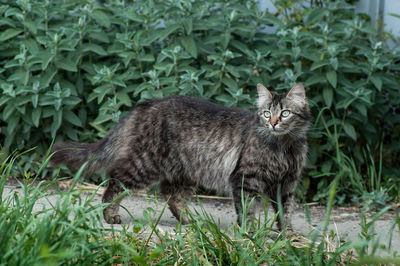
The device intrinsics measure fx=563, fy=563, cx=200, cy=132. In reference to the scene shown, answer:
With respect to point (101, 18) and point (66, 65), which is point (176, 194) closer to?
point (66, 65)

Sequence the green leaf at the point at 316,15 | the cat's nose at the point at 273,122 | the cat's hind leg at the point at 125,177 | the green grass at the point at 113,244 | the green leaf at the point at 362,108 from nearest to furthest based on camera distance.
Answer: the green grass at the point at 113,244 → the cat's nose at the point at 273,122 → the cat's hind leg at the point at 125,177 → the green leaf at the point at 362,108 → the green leaf at the point at 316,15

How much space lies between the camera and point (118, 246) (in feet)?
8.94

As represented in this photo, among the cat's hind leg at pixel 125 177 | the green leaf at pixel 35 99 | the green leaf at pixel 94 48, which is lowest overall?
the cat's hind leg at pixel 125 177

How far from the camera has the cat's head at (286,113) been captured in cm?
409

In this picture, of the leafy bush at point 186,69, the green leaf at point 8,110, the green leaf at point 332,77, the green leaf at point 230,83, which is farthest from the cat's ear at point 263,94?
the green leaf at point 8,110

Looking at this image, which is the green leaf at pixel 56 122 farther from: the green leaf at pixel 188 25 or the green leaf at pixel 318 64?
the green leaf at pixel 318 64

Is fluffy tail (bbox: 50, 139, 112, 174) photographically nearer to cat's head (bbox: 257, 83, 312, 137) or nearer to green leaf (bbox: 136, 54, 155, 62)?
green leaf (bbox: 136, 54, 155, 62)

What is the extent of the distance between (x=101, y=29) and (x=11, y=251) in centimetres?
383

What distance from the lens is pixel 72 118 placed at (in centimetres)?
543

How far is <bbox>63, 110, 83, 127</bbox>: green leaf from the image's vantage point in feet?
17.7

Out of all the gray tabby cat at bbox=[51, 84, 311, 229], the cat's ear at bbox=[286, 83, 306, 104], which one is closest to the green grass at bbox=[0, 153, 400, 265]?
the gray tabby cat at bbox=[51, 84, 311, 229]

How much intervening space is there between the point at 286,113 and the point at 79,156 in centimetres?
170

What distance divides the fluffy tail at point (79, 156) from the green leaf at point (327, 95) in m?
2.09

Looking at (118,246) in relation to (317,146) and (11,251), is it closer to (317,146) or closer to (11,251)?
(11,251)
